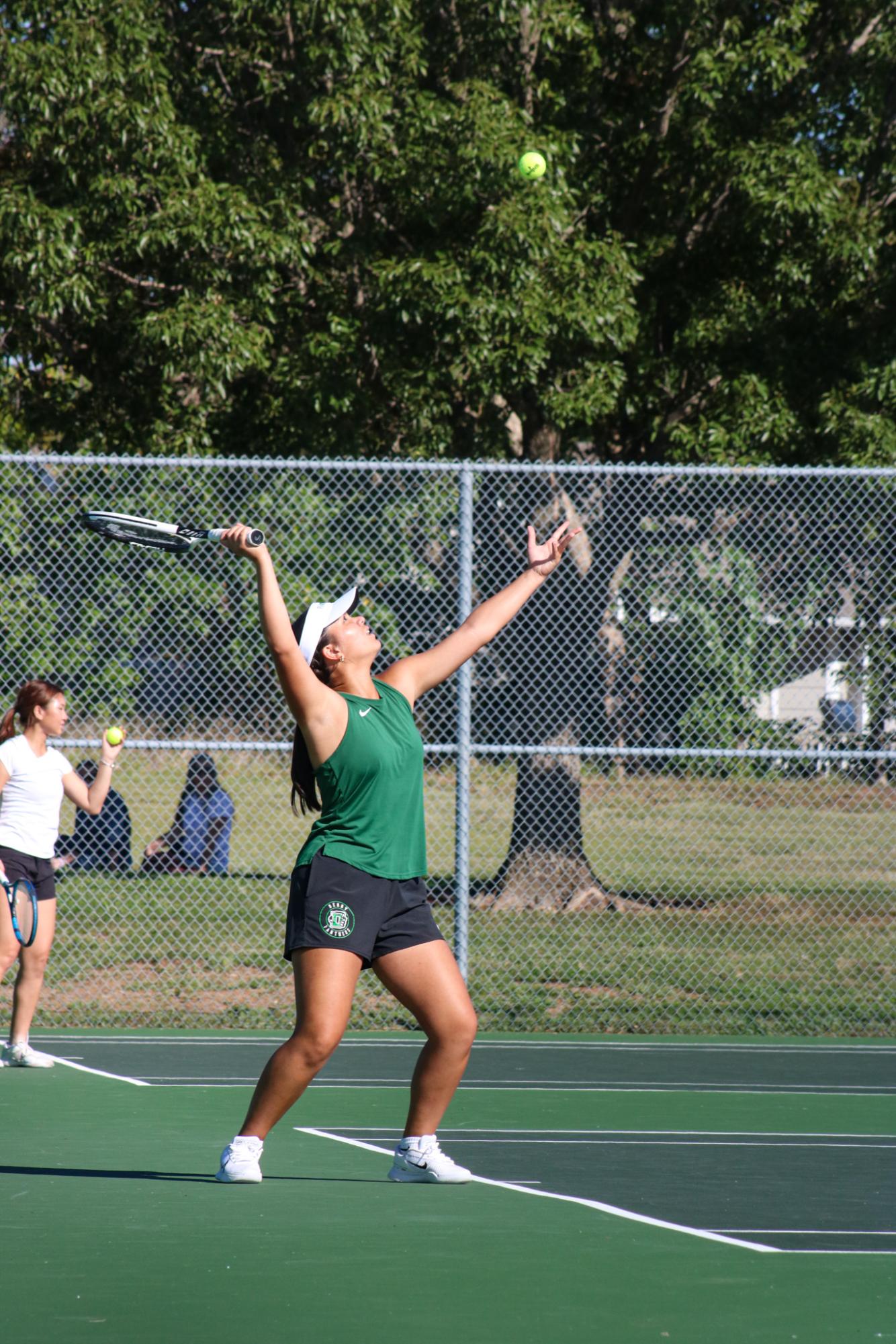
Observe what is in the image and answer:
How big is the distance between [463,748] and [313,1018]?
15.0ft

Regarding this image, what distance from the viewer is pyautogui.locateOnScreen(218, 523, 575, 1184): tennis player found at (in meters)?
5.57

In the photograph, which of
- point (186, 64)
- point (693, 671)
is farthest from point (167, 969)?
point (186, 64)

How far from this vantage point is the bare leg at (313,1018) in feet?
18.2

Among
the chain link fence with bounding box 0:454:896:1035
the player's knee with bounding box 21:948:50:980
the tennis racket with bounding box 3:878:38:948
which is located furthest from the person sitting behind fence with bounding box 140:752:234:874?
the tennis racket with bounding box 3:878:38:948

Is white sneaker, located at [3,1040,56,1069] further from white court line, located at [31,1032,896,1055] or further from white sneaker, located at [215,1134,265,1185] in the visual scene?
white sneaker, located at [215,1134,265,1185]

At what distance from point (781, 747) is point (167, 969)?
4.83 m

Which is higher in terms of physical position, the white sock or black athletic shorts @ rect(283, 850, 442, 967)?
black athletic shorts @ rect(283, 850, 442, 967)

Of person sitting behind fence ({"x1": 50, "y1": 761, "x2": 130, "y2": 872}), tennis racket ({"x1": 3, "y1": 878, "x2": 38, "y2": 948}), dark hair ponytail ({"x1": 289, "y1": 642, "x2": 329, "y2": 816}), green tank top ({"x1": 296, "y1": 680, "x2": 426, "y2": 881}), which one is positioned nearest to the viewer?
green tank top ({"x1": 296, "y1": 680, "x2": 426, "y2": 881})

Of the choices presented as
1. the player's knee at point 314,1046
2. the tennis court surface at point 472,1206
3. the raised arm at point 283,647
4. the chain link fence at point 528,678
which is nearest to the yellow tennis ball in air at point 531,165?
the chain link fence at point 528,678

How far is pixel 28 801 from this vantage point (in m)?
8.87

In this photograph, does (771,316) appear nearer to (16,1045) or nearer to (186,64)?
(186,64)

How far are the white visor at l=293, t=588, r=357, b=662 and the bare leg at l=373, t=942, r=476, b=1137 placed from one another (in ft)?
3.43

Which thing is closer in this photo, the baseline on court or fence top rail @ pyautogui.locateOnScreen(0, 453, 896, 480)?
the baseline on court

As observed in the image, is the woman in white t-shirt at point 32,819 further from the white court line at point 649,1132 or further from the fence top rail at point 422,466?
the white court line at point 649,1132
